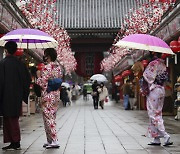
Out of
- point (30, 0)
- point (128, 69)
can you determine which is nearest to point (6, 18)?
point (30, 0)

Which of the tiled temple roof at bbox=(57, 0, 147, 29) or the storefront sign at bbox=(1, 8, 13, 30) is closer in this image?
the storefront sign at bbox=(1, 8, 13, 30)

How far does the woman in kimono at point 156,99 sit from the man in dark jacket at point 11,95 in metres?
2.52

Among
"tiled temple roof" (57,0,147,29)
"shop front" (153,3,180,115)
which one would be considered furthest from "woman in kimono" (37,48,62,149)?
"tiled temple roof" (57,0,147,29)

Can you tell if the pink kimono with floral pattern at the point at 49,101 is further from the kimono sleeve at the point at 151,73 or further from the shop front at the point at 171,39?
the shop front at the point at 171,39

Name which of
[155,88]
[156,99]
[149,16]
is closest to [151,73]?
[155,88]

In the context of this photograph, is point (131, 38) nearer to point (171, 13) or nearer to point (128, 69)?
point (171, 13)

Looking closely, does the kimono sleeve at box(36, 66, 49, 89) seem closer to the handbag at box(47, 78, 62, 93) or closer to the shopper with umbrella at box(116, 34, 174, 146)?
the handbag at box(47, 78, 62, 93)

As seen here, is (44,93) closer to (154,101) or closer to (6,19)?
(154,101)

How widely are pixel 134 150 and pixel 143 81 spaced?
1.47 meters

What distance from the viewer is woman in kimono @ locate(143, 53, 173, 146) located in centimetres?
817

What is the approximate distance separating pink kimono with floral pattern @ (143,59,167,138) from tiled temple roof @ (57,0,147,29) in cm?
2769

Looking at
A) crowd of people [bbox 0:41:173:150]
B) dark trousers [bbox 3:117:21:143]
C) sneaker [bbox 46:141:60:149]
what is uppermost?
crowd of people [bbox 0:41:173:150]

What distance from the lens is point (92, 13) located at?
39.8 m

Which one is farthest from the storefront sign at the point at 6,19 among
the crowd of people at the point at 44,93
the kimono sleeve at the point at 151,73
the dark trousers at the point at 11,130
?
the kimono sleeve at the point at 151,73
